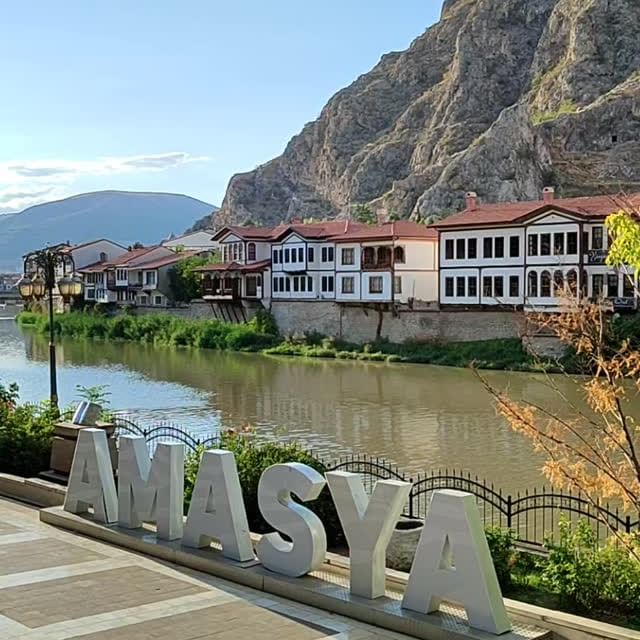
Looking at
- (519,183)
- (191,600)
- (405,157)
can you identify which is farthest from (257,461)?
(405,157)

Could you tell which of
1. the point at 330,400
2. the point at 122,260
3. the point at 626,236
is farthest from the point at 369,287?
the point at 626,236

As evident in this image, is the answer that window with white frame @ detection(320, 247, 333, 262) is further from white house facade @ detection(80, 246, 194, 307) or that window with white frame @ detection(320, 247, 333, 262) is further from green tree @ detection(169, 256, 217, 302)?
white house facade @ detection(80, 246, 194, 307)

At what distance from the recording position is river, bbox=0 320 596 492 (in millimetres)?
23219

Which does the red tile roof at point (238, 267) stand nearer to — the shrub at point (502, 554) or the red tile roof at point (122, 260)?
the red tile roof at point (122, 260)

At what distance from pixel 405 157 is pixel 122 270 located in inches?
1976

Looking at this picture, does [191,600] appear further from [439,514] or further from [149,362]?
[149,362]

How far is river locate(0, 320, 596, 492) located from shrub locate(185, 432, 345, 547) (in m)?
3.41

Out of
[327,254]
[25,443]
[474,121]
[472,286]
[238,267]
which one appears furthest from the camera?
[474,121]

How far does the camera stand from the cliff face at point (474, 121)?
7931 centimetres

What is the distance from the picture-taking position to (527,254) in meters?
47.4

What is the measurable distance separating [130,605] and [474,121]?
109643mm

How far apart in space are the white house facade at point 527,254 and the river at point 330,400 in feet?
20.1

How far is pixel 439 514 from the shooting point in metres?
7.60

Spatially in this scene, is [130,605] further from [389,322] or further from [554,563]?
[389,322]
